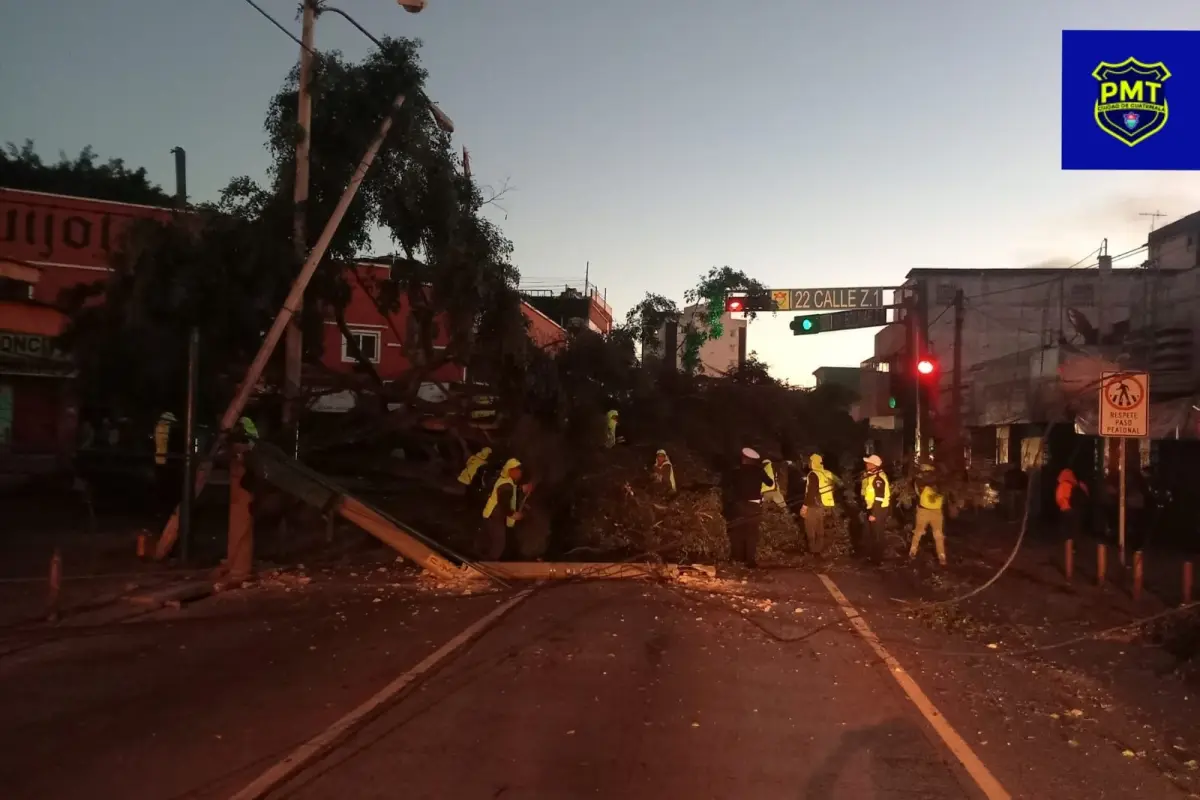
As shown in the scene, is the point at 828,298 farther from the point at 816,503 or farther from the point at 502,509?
the point at 502,509

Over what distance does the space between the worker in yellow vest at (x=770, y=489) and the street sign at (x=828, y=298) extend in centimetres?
853

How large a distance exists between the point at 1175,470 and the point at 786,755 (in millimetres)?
17333

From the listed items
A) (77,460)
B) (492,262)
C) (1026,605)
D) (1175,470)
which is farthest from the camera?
(77,460)

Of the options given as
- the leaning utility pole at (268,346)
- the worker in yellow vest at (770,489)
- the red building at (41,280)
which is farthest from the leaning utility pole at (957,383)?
the red building at (41,280)

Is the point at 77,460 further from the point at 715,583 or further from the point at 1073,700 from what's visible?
the point at 1073,700

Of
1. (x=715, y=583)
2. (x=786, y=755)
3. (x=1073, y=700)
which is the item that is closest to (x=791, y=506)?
(x=715, y=583)

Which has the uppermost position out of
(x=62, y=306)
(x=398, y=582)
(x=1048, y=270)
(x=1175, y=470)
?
(x=1048, y=270)

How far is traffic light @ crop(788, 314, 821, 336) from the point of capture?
77.9ft

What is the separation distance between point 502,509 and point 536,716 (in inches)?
297

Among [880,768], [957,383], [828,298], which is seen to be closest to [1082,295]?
[957,383]

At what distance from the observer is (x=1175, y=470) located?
20656 mm

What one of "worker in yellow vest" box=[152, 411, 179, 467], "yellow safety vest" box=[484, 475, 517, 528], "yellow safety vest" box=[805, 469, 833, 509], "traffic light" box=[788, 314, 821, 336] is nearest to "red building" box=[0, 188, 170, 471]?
"worker in yellow vest" box=[152, 411, 179, 467]

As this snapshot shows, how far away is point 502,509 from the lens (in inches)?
585

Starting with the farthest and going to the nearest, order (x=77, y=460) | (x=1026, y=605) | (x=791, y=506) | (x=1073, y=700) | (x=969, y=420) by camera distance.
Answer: (x=969, y=420) < (x=77, y=460) < (x=791, y=506) < (x=1026, y=605) < (x=1073, y=700)
